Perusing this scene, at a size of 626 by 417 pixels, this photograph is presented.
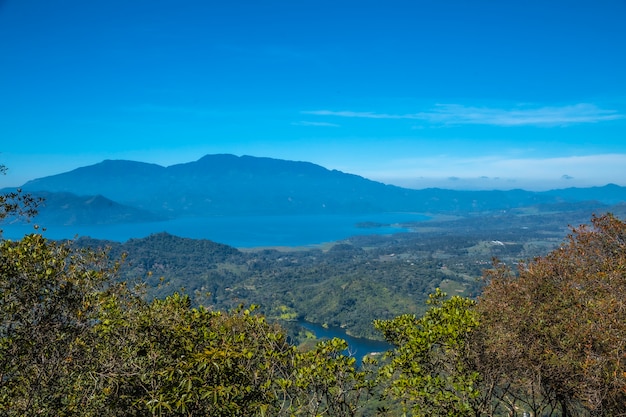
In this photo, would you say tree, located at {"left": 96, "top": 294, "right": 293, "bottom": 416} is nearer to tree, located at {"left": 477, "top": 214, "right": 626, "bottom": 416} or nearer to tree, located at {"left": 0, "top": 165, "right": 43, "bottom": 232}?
tree, located at {"left": 0, "top": 165, "right": 43, "bottom": 232}

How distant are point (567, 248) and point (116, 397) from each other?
14.5 m

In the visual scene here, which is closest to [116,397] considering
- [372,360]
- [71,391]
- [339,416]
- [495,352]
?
[71,391]

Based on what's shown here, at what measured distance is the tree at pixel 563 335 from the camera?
295 inches

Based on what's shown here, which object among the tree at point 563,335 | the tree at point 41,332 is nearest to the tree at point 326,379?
the tree at point 41,332

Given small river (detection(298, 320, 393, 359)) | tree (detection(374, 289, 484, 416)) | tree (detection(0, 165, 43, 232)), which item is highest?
tree (detection(0, 165, 43, 232))

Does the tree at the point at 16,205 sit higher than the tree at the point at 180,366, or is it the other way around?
the tree at the point at 16,205

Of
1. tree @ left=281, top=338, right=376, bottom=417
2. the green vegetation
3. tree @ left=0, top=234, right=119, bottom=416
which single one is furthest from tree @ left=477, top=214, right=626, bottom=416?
tree @ left=0, top=234, right=119, bottom=416

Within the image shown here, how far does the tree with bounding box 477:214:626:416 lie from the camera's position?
295 inches

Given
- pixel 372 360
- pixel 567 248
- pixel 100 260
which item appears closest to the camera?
pixel 372 360

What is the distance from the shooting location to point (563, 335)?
905cm

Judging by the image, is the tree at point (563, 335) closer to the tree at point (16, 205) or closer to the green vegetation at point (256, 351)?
the green vegetation at point (256, 351)

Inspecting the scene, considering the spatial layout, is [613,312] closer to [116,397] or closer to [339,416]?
[339,416]

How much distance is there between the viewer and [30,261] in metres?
6.00

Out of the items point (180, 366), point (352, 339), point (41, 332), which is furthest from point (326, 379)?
point (352, 339)
